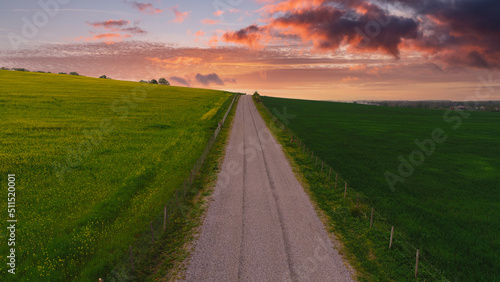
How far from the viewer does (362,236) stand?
14.3 meters

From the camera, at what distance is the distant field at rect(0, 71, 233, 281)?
12016 millimetres

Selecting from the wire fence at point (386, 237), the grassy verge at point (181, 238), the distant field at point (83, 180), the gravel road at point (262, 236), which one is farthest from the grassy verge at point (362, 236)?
the distant field at point (83, 180)

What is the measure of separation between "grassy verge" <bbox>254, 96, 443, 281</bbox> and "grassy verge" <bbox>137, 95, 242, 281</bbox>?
7535mm

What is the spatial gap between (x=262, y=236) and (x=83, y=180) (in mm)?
15501

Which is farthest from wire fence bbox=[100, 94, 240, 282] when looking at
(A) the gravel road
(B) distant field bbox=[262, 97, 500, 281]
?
(B) distant field bbox=[262, 97, 500, 281]

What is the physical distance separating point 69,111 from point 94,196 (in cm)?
4158

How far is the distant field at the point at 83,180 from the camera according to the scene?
1202 centimetres

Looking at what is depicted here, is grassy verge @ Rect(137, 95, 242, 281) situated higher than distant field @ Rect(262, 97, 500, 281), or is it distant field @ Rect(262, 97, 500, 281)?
distant field @ Rect(262, 97, 500, 281)

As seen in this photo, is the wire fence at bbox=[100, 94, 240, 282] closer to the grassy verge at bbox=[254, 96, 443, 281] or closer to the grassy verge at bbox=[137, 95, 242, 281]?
the grassy verge at bbox=[137, 95, 242, 281]

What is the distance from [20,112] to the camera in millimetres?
45438

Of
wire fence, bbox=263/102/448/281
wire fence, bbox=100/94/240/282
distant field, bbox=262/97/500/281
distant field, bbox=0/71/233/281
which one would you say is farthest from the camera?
distant field, bbox=262/97/500/281

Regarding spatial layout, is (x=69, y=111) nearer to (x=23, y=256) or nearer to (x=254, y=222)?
(x=23, y=256)

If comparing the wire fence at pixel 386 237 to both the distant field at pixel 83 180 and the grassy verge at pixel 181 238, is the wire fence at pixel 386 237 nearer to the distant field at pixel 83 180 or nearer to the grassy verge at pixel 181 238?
the grassy verge at pixel 181 238

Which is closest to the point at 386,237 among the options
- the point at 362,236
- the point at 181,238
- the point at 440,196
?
the point at 362,236
